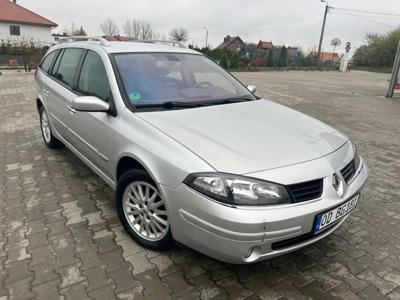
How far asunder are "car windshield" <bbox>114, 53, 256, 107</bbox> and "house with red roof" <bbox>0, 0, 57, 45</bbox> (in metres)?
44.4

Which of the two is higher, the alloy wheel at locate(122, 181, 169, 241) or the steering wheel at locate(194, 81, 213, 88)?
the steering wheel at locate(194, 81, 213, 88)

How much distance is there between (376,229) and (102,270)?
2526 mm

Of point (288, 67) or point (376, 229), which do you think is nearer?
point (376, 229)

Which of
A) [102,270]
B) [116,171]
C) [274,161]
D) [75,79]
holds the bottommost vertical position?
[102,270]

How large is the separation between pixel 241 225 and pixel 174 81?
70.5 inches

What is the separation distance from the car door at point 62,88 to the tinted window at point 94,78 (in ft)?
0.73

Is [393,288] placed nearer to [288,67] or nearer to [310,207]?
[310,207]

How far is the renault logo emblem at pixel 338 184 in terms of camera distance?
7.64ft

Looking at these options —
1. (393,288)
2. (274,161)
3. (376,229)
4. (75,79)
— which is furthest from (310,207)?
(75,79)

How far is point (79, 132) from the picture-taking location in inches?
143

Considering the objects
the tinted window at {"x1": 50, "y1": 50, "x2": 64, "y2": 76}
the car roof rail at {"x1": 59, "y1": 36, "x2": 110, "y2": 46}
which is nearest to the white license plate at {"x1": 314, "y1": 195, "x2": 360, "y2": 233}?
the car roof rail at {"x1": 59, "y1": 36, "x2": 110, "y2": 46}

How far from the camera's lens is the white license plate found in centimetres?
221

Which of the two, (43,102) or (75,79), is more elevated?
(75,79)

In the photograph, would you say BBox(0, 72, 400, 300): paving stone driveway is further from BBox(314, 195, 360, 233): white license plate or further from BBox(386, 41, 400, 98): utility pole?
BBox(386, 41, 400, 98): utility pole
